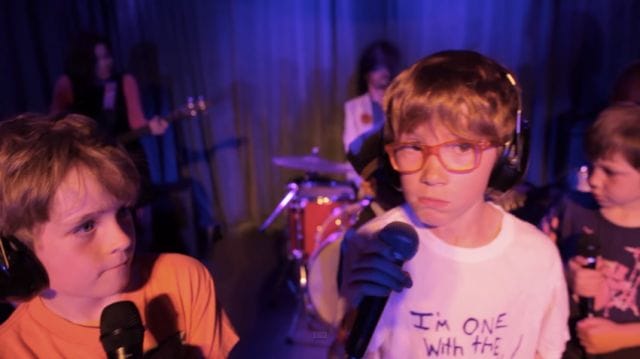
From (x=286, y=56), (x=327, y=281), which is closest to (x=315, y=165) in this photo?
(x=286, y=56)

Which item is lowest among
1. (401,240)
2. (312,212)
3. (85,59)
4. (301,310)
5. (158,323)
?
(301,310)

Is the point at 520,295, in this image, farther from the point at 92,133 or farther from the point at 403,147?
the point at 92,133

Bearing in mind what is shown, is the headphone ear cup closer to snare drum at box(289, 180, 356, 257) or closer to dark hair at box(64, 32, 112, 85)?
snare drum at box(289, 180, 356, 257)

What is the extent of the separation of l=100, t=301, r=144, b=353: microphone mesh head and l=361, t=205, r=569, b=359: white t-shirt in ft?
1.65

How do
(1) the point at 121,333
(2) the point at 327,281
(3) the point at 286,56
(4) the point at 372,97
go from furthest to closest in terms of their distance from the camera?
(3) the point at 286,56 < (4) the point at 372,97 < (2) the point at 327,281 < (1) the point at 121,333

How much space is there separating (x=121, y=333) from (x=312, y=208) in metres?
2.65

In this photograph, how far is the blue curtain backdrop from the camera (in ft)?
14.5

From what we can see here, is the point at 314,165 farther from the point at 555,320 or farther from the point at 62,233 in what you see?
the point at 62,233

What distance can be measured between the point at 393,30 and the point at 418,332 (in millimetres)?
3941

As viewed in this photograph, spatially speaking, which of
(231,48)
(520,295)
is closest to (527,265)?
(520,295)

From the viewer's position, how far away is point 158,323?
1.11 meters

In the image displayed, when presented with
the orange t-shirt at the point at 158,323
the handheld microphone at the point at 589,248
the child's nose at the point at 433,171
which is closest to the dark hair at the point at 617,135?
the handheld microphone at the point at 589,248

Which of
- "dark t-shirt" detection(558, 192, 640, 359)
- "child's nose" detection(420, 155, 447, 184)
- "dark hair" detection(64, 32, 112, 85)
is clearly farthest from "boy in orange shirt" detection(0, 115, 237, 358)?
"dark hair" detection(64, 32, 112, 85)

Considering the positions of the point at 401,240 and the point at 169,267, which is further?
the point at 169,267
